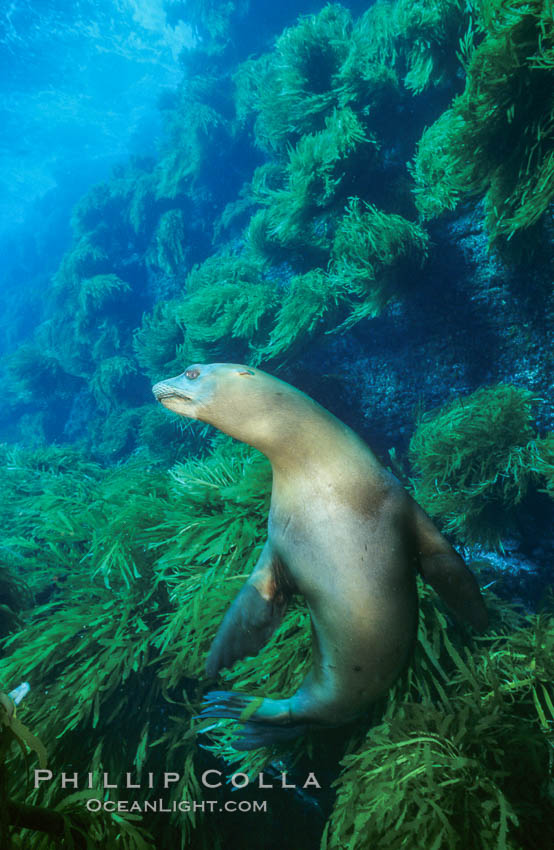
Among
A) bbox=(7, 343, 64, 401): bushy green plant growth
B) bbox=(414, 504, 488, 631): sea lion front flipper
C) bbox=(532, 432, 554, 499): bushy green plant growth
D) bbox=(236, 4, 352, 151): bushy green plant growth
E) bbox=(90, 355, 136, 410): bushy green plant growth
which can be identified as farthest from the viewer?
bbox=(7, 343, 64, 401): bushy green plant growth

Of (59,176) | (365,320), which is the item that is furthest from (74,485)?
(59,176)

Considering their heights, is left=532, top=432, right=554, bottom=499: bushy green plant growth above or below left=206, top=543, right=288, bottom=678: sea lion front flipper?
below

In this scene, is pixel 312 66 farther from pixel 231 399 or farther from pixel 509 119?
pixel 231 399

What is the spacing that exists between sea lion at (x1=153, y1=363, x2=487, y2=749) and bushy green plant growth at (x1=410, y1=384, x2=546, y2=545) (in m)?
1.50

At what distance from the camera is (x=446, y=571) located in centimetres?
131

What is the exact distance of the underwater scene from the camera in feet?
3.93

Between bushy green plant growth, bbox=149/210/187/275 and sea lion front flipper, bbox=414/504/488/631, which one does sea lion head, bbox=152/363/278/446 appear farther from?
bushy green plant growth, bbox=149/210/187/275

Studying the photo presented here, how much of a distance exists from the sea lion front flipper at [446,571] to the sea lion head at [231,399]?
698 millimetres

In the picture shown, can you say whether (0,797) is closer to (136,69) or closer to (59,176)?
(59,176)

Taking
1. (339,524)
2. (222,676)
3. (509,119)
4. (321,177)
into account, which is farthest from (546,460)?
(321,177)

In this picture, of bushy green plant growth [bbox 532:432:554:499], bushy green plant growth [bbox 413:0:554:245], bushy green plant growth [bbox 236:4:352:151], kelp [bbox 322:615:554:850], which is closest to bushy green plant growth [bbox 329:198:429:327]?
bushy green plant growth [bbox 413:0:554:245]

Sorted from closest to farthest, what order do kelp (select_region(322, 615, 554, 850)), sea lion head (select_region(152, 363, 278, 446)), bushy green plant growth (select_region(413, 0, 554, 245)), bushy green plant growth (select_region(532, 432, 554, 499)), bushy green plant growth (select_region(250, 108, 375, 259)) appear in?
1. kelp (select_region(322, 615, 554, 850))
2. sea lion head (select_region(152, 363, 278, 446))
3. bushy green plant growth (select_region(413, 0, 554, 245))
4. bushy green plant growth (select_region(532, 432, 554, 499))
5. bushy green plant growth (select_region(250, 108, 375, 259))

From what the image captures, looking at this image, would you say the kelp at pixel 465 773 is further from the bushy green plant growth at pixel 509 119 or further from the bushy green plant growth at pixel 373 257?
the bushy green plant growth at pixel 373 257

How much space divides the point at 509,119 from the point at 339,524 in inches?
108
